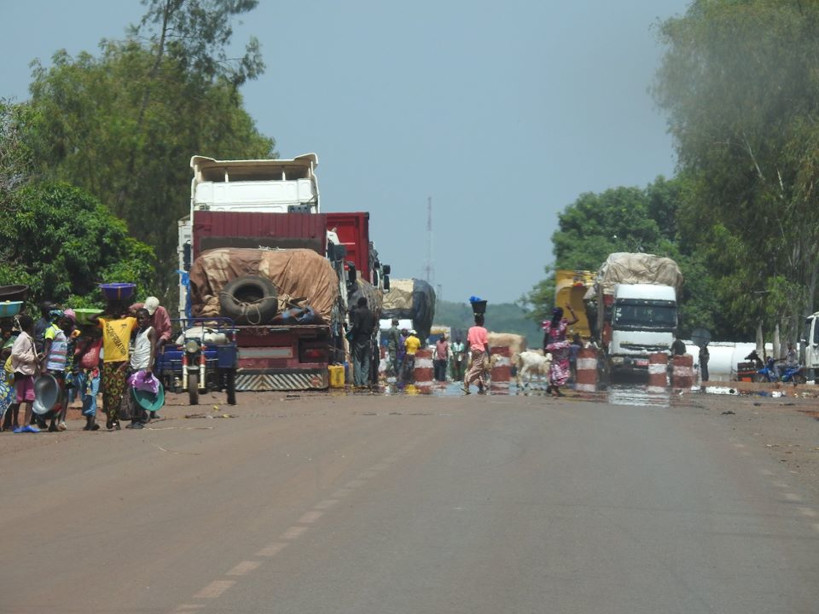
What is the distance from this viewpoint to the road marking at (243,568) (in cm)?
851

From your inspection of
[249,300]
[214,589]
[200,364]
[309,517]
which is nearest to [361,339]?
[249,300]

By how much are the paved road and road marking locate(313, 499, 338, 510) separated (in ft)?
0.15

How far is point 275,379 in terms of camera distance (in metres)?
28.6

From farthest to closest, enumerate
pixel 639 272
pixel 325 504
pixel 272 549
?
pixel 639 272, pixel 325 504, pixel 272 549

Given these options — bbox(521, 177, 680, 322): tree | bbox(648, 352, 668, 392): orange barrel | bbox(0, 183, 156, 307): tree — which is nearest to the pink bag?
bbox(648, 352, 668, 392): orange barrel

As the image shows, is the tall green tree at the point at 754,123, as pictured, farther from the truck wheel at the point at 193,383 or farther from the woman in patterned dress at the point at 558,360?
the truck wheel at the point at 193,383

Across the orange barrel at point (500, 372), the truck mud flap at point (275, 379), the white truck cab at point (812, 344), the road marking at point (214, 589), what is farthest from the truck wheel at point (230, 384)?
the white truck cab at point (812, 344)

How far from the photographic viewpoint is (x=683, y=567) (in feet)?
29.5

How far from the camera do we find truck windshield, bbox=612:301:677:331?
141 ft

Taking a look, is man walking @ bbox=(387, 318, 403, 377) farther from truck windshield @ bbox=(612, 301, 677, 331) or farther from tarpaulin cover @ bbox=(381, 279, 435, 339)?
tarpaulin cover @ bbox=(381, 279, 435, 339)

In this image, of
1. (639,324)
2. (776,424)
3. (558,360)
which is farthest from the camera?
(639,324)

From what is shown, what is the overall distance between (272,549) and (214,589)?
1.35m

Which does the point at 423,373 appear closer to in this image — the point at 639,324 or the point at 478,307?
the point at 478,307

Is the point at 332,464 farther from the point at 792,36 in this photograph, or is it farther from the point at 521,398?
the point at 792,36
